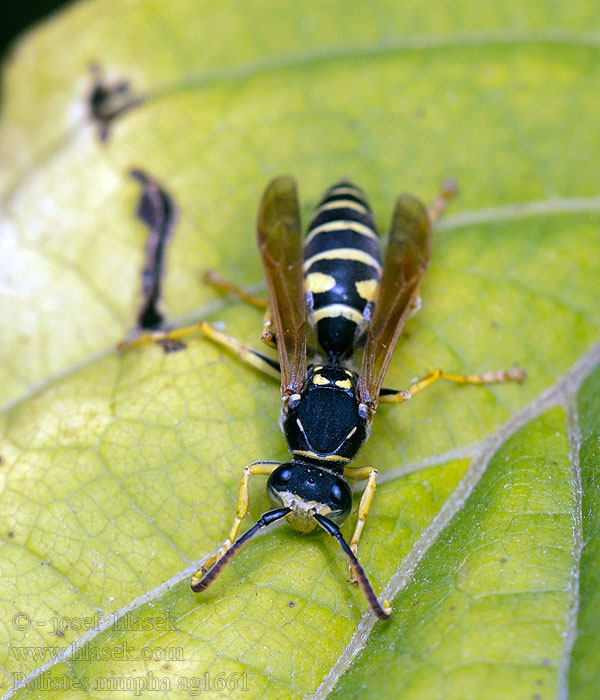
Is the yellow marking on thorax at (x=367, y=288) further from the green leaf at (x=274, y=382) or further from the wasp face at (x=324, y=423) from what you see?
the wasp face at (x=324, y=423)

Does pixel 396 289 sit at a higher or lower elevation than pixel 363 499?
higher

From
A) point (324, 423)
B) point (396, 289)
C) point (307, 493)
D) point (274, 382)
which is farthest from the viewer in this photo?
point (274, 382)

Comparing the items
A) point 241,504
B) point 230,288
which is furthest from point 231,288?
point 241,504

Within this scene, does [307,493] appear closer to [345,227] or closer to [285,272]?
[285,272]

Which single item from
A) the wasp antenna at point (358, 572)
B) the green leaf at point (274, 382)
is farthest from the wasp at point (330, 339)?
the green leaf at point (274, 382)

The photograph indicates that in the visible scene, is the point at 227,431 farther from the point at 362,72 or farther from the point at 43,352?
the point at 362,72

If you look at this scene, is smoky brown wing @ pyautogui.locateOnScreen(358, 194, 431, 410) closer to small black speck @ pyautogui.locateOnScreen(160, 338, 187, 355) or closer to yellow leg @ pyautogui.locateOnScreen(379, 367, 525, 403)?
yellow leg @ pyautogui.locateOnScreen(379, 367, 525, 403)

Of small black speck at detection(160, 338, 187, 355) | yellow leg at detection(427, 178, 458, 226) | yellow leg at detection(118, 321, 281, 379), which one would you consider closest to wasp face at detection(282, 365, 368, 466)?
yellow leg at detection(118, 321, 281, 379)

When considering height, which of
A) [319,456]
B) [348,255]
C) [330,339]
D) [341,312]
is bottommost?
[319,456]
